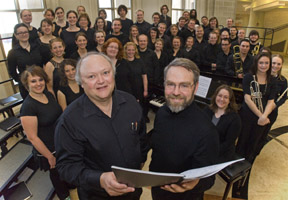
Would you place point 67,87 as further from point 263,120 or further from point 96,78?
point 263,120

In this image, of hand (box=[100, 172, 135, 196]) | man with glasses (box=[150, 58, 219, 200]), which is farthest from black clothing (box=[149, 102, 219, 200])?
hand (box=[100, 172, 135, 196])

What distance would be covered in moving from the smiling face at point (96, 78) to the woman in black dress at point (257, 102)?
205 centimetres

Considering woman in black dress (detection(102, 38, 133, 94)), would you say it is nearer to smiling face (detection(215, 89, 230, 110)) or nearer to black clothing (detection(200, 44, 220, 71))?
smiling face (detection(215, 89, 230, 110))

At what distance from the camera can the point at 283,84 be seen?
287 centimetres

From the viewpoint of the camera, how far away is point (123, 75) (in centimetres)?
326

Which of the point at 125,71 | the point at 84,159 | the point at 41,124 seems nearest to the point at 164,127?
the point at 84,159

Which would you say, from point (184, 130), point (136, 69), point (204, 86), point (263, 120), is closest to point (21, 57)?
point (136, 69)

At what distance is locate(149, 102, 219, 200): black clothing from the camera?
133cm

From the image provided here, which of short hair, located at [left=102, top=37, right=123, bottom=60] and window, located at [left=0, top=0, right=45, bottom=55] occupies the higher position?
window, located at [left=0, top=0, right=45, bottom=55]

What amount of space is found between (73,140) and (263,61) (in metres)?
2.38

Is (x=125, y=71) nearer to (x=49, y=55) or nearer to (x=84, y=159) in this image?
(x=49, y=55)

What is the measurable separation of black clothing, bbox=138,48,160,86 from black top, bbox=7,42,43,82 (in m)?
1.78

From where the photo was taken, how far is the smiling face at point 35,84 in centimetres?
203

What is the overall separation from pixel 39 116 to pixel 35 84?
1.06ft
